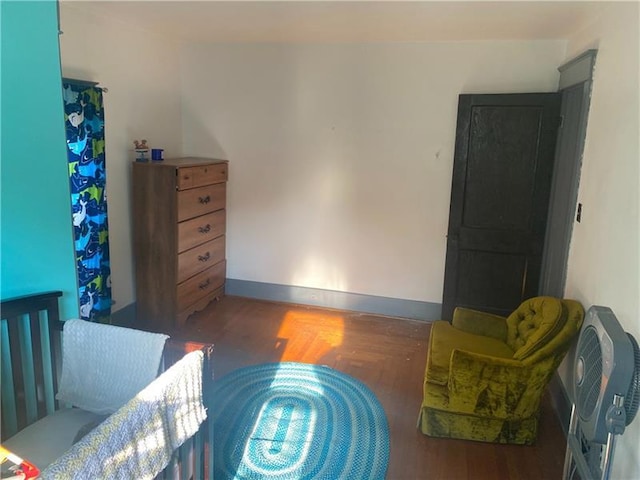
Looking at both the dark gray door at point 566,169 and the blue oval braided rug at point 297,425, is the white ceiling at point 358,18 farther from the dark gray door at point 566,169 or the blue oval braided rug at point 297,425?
the blue oval braided rug at point 297,425

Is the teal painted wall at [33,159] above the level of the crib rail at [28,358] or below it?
above

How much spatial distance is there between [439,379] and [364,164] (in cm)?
204

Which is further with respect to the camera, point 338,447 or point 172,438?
point 338,447

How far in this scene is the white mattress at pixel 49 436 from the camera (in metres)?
1.70

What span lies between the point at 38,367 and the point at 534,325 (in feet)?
7.97

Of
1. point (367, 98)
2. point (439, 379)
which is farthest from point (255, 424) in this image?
point (367, 98)

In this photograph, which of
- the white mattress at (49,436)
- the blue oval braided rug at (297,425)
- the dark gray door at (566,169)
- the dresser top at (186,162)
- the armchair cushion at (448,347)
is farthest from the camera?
the dresser top at (186,162)

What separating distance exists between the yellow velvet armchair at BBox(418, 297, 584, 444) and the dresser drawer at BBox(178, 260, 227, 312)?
2045 mm

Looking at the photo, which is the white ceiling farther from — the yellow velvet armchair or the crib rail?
the crib rail

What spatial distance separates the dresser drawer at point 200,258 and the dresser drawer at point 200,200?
11.6 inches

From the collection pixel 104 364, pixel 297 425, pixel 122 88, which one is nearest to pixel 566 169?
pixel 297 425

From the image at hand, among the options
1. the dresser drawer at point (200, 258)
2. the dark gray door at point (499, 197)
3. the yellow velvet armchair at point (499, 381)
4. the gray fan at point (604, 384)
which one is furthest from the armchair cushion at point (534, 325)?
the dresser drawer at point (200, 258)

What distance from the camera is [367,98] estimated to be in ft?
12.8

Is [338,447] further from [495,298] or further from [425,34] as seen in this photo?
[425,34]
